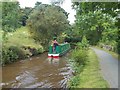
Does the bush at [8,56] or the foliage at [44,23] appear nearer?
the bush at [8,56]

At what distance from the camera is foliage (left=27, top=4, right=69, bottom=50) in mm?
37344

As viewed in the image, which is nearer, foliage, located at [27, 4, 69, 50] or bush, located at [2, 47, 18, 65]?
bush, located at [2, 47, 18, 65]

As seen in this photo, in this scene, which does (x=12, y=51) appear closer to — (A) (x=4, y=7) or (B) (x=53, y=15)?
(A) (x=4, y=7)

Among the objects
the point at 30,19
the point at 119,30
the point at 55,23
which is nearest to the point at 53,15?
the point at 55,23

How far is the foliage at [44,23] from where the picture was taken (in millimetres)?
37344

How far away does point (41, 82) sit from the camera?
13.7 m

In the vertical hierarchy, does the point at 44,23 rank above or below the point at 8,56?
above

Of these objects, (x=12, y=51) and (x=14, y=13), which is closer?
(x=12, y=51)

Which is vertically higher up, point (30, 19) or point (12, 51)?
point (30, 19)

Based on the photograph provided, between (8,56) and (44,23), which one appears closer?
(8,56)

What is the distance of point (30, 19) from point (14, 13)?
23.6ft

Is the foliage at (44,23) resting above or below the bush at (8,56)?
above

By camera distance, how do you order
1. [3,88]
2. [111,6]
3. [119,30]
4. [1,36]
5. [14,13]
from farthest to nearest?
[14,13] < [1,36] < [119,30] < [111,6] < [3,88]

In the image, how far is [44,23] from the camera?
3753cm
